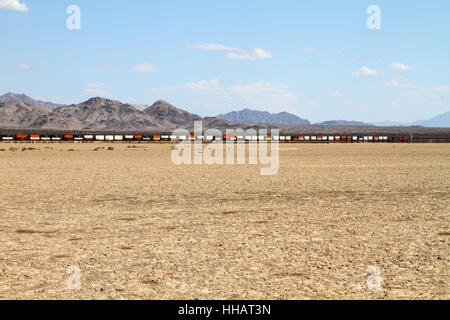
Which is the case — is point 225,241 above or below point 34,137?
below

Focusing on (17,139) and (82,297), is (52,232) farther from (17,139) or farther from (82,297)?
(17,139)

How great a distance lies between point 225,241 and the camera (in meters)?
9.78

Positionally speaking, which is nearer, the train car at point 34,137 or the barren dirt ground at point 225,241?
the barren dirt ground at point 225,241

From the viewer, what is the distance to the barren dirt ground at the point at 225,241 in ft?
22.8

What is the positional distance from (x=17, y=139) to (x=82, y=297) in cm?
7962

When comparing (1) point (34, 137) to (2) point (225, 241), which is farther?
(1) point (34, 137)

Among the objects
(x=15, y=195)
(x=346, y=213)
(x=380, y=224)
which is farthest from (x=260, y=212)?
(x=15, y=195)

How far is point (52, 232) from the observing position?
10609mm

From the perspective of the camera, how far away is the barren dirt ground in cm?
695

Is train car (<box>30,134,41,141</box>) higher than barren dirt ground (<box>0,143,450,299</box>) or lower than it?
higher

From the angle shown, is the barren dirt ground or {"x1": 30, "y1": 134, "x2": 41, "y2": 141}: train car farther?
{"x1": 30, "y1": 134, "x2": 41, "y2": 141}: train car

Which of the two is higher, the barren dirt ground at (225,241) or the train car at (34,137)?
the train car at (34,137)
